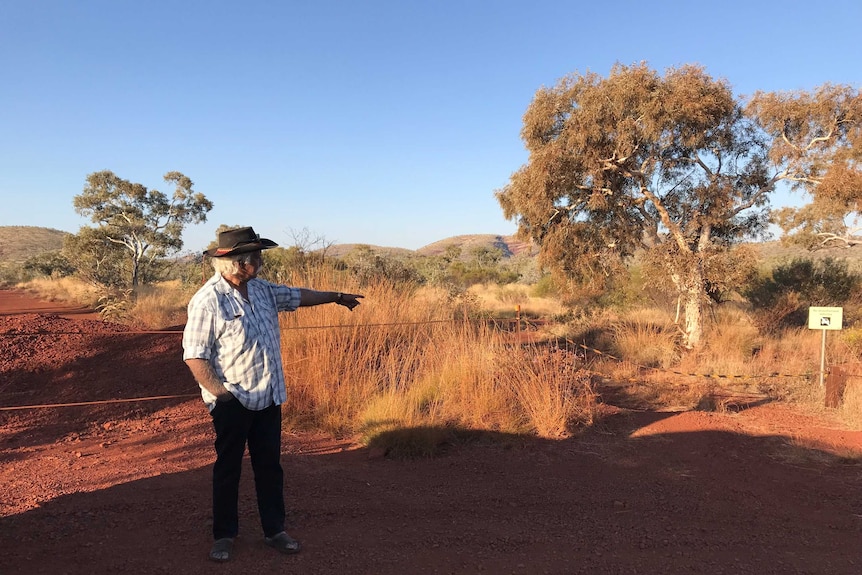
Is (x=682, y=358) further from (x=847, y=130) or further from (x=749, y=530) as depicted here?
(x=749, y=530)

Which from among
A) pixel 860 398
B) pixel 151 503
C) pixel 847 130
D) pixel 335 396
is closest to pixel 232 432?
pixel 151 503

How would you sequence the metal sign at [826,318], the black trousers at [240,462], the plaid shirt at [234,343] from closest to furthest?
1. the plaid shirt at [234,343]
2. the black trousers at [240,462]
3. the metal sign at [826,318]

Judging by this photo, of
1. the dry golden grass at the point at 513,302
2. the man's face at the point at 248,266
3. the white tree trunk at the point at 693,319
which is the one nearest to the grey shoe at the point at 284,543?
the man's face at the point at 248,266

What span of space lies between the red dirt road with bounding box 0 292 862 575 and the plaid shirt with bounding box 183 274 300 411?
969 millimetres

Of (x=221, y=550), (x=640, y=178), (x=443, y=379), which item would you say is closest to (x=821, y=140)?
(x=640, y=178)

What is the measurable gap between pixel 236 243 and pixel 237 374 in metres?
0.73

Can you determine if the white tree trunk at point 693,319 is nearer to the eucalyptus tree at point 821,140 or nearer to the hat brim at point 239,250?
the eucalyptus tree at point 821,140

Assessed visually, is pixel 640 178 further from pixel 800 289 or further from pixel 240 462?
pixel 240 462

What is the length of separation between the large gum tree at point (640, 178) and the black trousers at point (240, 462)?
8856 mm

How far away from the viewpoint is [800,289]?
50.0 ft

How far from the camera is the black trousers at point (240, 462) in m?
3.06

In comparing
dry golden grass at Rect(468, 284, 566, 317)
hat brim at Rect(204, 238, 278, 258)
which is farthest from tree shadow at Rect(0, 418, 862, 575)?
dry golden grass at Rect(468, 284, 566, 317)

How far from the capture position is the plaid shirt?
9.68ft

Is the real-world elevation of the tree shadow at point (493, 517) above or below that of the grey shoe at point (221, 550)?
below
